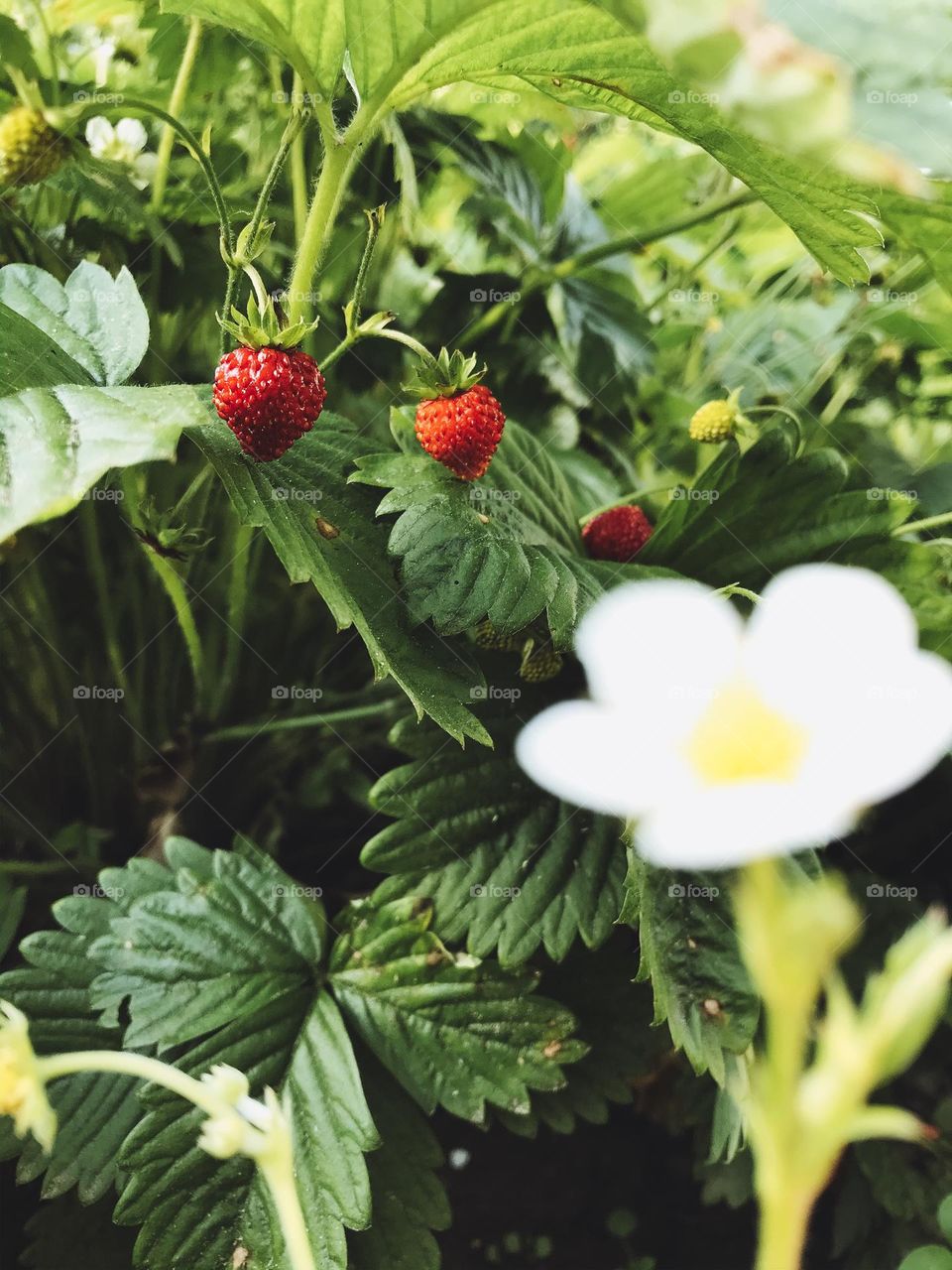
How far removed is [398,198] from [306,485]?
1.29 ft

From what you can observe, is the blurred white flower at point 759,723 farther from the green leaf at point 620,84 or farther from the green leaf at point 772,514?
the green leaf at point 772,514

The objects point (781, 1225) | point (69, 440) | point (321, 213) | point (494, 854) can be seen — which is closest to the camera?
point (781, 1225)

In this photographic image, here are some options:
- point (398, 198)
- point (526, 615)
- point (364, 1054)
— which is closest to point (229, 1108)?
point (526, 615)

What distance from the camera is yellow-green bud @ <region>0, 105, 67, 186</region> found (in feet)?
1.68

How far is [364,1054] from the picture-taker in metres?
0.62

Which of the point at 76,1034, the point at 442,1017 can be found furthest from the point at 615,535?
the point at 76,1034

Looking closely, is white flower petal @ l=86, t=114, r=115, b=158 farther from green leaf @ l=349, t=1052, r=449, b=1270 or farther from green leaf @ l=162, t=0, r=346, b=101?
green leaf @ l=349, t=1052, r=449, b=1270

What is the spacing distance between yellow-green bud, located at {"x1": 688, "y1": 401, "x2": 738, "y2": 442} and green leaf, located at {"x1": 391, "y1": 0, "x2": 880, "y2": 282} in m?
0.14

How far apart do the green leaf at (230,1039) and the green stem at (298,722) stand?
0.10 metres

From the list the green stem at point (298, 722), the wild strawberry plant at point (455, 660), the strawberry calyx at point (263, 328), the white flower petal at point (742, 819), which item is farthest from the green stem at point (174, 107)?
the white flower petal at point (742, 819)

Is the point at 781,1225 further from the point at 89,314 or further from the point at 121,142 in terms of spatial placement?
the point at 121,142

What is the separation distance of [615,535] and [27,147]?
1.37 ft

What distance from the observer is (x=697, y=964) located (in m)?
0.52

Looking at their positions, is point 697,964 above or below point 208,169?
below
